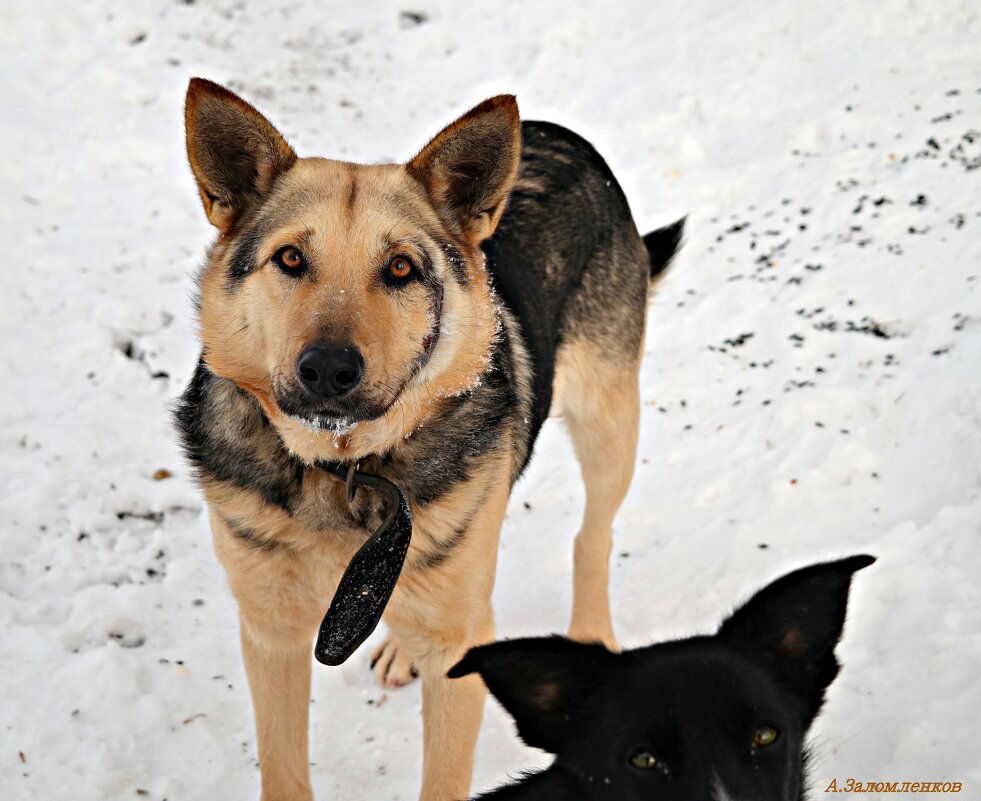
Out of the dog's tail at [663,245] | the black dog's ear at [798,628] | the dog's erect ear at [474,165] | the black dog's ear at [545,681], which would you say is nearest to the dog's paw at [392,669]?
the black dog's ear at [545,681]

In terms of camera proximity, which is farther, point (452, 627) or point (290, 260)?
point (452, 627)

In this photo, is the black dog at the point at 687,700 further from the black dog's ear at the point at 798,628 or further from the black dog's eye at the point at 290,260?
the black dog's eye at the point at 290,260

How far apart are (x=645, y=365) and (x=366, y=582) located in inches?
135

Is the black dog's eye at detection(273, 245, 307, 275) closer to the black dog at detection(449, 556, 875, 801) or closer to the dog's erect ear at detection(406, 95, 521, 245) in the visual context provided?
the dog's erect ear at detection(406, 95, 521, 245)

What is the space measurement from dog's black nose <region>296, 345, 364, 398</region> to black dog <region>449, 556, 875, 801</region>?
2.62 feet

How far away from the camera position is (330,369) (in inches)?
98.4

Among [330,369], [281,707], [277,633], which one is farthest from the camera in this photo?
[281,707]

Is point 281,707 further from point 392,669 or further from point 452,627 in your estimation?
point 392,669

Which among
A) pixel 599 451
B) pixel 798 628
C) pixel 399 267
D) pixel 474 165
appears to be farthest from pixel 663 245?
pixel 798 628

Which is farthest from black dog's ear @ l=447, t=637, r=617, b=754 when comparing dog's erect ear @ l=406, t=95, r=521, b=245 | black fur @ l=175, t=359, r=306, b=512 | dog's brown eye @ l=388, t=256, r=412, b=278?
dog's erect ear @ l=406, t=95, r=521, b=245

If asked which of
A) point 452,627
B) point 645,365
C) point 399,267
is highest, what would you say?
point 399,267

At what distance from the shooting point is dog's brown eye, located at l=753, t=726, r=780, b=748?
236 cm

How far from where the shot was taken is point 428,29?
9.09m

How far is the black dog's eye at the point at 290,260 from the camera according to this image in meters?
2.76
